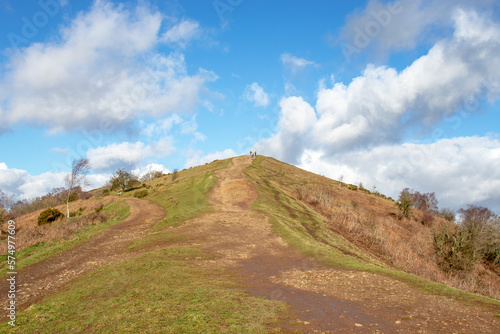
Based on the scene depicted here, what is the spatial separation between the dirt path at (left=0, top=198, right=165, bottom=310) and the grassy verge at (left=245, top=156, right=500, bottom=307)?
11.5m

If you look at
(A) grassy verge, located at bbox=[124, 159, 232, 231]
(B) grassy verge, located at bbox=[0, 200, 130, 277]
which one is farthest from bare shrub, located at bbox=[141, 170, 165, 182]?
(B) grassy verge, located at bbox=[0, 200, 130, 277]

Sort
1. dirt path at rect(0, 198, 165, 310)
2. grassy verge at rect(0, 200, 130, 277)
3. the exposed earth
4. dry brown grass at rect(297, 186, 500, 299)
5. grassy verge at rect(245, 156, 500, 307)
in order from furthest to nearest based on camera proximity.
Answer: dry brown grass at rect(297, 186, 500, 299)
grassy verge at rect(0, 200, 130, 277)
dirt path at rect(0, 198, 165, 310)
grassy verge at rect(245, 156, 500, 307)
the exposed earth

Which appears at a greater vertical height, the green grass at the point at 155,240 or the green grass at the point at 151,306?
the green grass at the point at 155,240

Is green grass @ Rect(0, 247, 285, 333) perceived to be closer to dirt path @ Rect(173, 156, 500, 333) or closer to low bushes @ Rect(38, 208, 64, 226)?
dirt path @ Rect(173, 156, 500, 333)

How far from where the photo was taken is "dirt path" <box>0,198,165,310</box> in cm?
1305

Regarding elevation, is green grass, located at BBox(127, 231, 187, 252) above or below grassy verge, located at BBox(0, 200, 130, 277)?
above

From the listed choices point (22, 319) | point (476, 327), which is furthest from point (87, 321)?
point (476, 327)

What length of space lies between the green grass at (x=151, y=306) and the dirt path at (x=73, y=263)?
122 centimetres

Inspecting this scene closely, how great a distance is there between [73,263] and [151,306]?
10.2 m

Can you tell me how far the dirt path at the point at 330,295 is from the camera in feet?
26.6

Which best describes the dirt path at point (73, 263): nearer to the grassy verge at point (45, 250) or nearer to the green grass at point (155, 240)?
the grassy verge at point (45, 250)

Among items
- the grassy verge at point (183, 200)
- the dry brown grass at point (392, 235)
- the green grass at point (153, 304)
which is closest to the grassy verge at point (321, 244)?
the dry brown grass at point (392, 235)

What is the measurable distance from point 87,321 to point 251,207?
2356 centimetres

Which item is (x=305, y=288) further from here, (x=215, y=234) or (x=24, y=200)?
(x=24, y=200)
